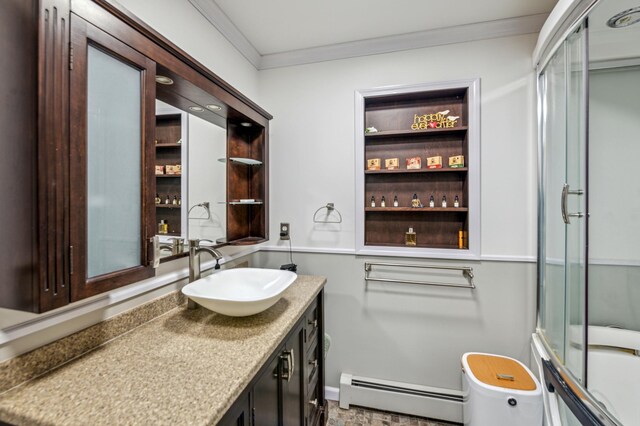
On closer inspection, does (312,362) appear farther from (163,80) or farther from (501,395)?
(163,80)

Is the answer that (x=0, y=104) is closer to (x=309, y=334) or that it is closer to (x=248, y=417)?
(x=248, y=417)

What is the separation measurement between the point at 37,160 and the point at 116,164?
0.73ft

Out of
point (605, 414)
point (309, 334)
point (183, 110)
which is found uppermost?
point (183, 110)

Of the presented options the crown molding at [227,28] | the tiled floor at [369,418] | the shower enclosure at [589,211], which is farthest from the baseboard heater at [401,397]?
the crown molding at [227,28]

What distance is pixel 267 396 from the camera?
103 cm

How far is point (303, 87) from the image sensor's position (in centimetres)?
211

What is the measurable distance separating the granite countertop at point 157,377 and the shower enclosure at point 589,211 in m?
1.40

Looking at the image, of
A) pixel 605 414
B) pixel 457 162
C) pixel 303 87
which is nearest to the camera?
pixel 605 414

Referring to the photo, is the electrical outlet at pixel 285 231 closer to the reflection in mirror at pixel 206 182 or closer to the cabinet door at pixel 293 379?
the reflection in mirror at pixel 206 182

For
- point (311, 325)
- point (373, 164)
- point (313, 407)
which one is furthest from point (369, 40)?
point (313, 407)

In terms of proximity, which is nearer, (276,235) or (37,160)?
(37,160)

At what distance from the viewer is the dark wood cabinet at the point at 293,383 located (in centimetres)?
96

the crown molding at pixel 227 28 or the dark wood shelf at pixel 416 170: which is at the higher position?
the crown molding at pixel 227 28

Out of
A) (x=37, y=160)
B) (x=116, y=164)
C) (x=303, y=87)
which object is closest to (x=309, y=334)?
(x=116, y=164)
